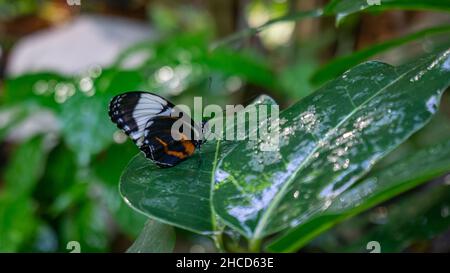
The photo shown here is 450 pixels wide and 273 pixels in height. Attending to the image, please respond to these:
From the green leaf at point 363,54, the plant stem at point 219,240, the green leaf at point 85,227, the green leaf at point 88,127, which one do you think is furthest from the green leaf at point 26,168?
the plant stem at point 219,240

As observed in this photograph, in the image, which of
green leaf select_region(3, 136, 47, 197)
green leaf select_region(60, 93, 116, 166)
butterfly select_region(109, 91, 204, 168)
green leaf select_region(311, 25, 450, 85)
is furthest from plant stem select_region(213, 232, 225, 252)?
green leaf select_region(3, 136, 47, 197)

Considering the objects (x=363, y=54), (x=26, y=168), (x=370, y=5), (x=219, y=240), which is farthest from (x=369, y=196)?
(x=26, y=168)

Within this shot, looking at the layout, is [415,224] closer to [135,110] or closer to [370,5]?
[370,5]

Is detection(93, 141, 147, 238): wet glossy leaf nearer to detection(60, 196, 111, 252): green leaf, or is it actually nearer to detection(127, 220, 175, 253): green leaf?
detection(60, 196, 111, 252): green leaf

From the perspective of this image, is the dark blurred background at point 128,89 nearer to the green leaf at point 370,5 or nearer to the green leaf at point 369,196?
the green leaf at point 370,5
